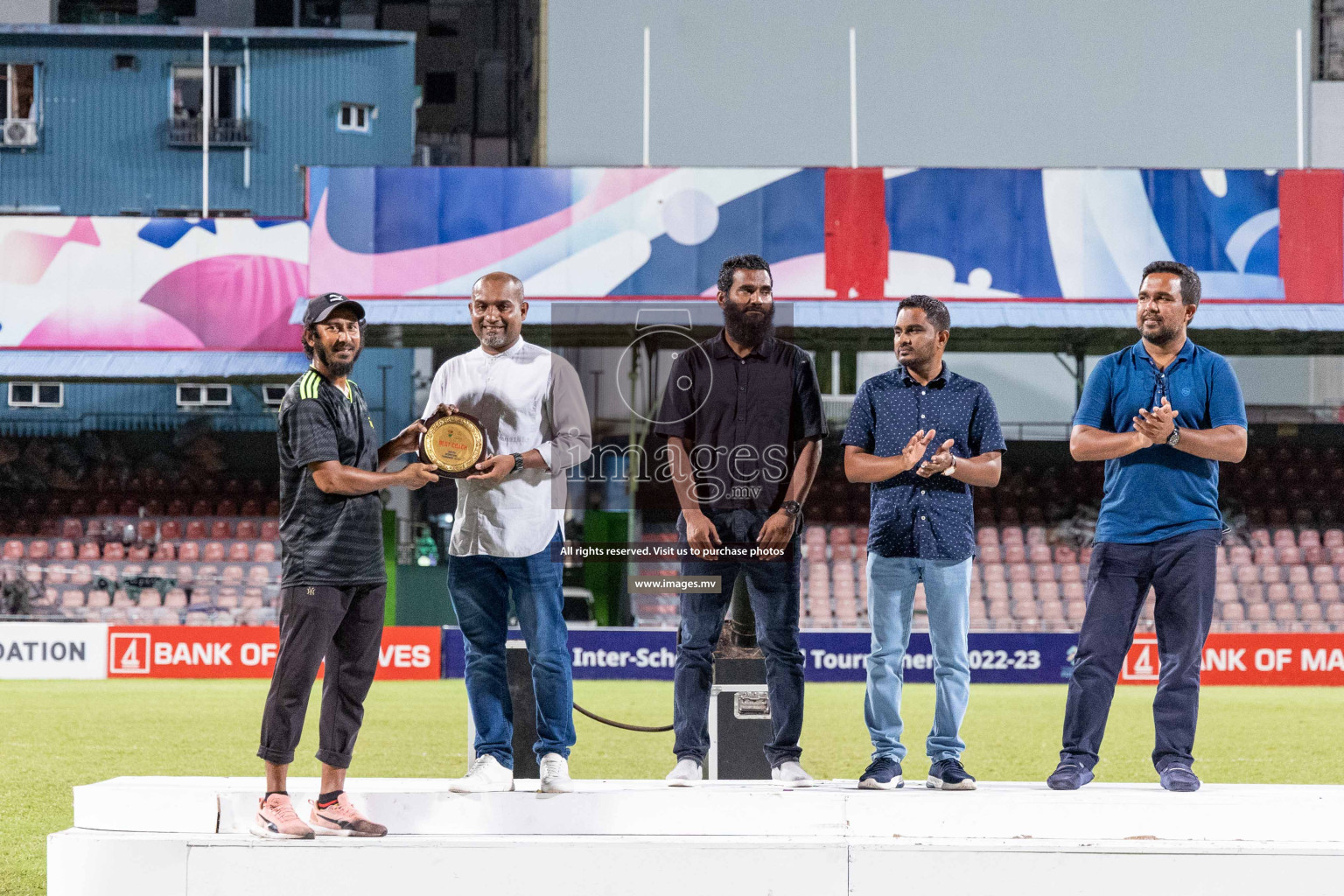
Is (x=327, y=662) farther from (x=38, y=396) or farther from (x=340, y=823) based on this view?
(x=38, y=396)

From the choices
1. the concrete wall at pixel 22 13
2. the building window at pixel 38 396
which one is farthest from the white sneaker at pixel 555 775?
the concrete wall at pixel 22 13

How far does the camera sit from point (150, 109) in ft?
106

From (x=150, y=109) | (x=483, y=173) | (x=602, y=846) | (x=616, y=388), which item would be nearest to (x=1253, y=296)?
(x=483, y=173)

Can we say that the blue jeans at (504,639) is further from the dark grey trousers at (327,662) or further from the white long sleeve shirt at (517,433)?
the dark grey trousers at (327,662)

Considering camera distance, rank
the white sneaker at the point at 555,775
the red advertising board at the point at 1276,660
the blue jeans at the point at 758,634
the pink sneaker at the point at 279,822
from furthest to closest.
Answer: the red advertising board at the point at 1276,660
the blue jeans at the point at 758,634
the white sneaker at the point at 555,775
the pink sneaker at the point at 279,822

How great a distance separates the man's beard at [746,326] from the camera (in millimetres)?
5859

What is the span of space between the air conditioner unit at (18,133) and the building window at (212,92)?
3111 mm

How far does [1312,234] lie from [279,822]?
64.1ft

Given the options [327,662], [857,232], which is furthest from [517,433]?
[857,232]

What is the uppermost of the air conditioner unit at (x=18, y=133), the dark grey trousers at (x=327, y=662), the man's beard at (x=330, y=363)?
the air conditioner unit at (x=18, y=133)

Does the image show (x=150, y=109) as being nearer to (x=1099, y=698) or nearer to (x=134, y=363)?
(x=134, y=363)

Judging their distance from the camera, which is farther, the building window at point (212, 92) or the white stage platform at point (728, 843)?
the building window at point (212, 92)

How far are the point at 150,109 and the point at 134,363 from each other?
12.7 meters

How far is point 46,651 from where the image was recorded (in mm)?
17938
